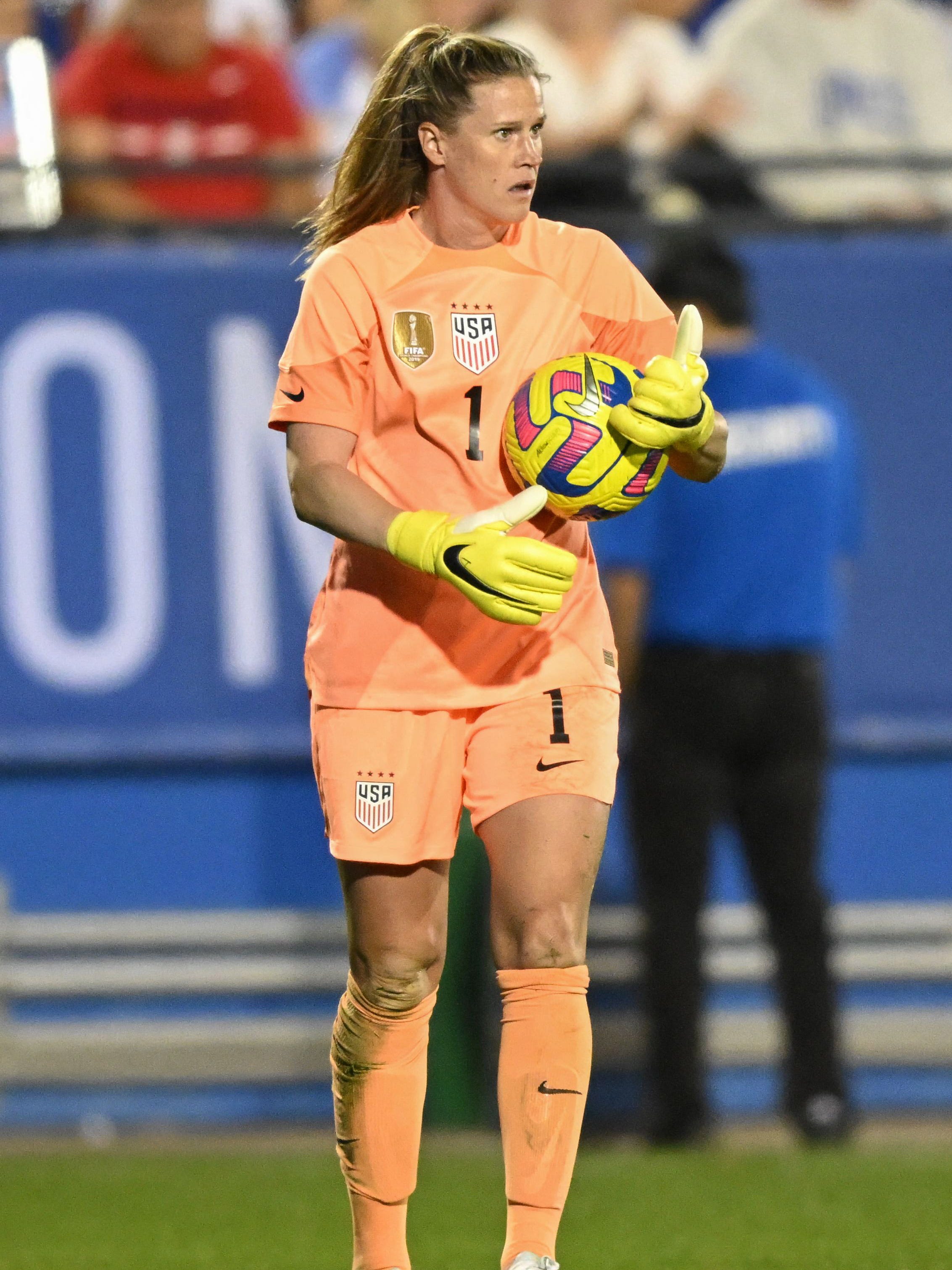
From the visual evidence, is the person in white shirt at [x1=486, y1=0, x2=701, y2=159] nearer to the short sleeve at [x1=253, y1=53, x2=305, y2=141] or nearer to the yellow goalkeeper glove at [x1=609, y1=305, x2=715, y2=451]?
the short sleeve at [x1=253, y1=53, x2=305, y2=141]

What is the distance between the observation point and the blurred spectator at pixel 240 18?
827 centimetres

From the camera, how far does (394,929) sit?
384 cm

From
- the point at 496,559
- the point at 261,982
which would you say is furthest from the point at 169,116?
the point at 496,559

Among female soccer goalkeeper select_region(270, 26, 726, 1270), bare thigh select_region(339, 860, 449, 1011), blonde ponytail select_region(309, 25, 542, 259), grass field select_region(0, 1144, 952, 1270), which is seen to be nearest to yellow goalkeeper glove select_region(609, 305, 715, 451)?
female soccer goalkeeper select_region(270, 26, 726, 1270)

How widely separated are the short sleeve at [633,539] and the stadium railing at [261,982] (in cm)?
153

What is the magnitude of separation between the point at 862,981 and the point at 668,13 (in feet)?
13.3

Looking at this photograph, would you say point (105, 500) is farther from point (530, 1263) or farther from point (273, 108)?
point (530, 1263)

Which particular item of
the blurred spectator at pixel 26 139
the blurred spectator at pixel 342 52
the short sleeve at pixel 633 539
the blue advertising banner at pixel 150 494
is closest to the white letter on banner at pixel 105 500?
the blue advertising banner at pixel 150 494

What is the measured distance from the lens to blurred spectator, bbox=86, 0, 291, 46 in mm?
8266

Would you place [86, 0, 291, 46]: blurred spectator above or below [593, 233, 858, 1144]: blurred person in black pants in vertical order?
above

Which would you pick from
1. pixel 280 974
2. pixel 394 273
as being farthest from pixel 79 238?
pixel 394 273

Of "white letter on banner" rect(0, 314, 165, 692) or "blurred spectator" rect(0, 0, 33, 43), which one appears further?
"blurred spectator" rect(0, 0, 33, 43)

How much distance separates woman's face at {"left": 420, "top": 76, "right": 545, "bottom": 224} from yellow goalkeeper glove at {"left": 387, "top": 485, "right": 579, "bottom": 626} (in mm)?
556

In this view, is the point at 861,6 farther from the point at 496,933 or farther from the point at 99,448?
the point at 496,933
